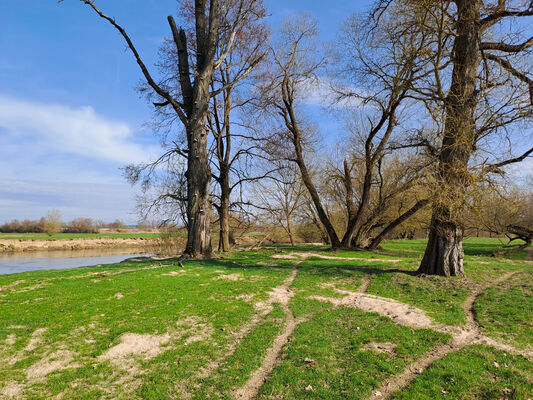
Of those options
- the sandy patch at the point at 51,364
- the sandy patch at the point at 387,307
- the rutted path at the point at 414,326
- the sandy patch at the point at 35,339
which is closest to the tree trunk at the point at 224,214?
the rutted path at the point at 414,326

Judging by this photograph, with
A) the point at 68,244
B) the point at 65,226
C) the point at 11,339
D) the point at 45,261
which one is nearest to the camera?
the point at 11,339

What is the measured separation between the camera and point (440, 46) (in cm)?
916

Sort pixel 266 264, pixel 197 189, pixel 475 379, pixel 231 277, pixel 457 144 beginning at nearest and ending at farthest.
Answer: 1. pixel 475 379
2. pixel 457 144
3. pixel 231 277
4. pixel 197 189
5. pixel 266 264

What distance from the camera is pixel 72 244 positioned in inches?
1436

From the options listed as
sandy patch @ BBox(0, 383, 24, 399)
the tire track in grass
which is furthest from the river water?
the tire track in grass

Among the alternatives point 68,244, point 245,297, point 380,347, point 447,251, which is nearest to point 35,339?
point 245,297

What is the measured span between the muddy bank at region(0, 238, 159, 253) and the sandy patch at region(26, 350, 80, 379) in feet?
88.4

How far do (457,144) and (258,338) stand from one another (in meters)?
7.77

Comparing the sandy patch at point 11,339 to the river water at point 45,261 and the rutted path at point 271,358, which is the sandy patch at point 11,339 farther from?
the river water at point 45,261

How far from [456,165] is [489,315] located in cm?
450

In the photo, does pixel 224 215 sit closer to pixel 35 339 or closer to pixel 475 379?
pixel 35 339

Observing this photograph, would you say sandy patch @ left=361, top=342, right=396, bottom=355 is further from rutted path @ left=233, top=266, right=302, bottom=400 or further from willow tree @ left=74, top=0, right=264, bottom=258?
willow tree @ left=74, top=0, right=264, bottom=258

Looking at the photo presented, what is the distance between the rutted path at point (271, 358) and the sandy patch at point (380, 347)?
1.34m

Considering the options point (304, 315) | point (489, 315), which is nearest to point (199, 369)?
point (304, 315)
